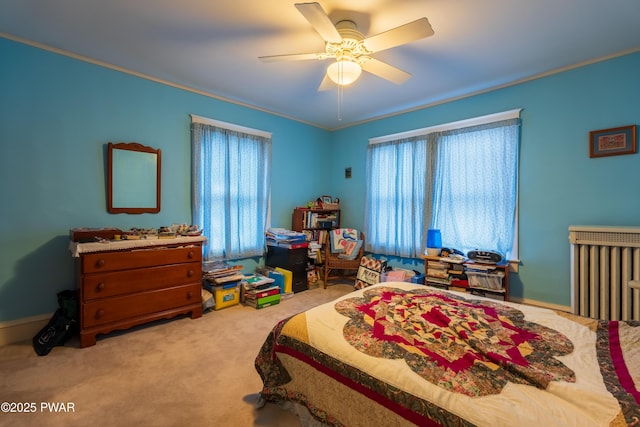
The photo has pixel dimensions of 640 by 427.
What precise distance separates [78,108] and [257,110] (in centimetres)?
200

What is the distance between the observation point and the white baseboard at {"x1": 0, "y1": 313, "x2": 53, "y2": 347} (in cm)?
235

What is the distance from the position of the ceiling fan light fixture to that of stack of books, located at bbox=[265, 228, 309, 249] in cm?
224

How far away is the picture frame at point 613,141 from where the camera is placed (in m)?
2.44

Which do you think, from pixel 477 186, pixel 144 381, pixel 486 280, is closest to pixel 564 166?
pixel 477 186

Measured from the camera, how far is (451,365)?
110 cm

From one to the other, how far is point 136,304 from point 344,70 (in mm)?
2739

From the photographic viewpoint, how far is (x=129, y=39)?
2.36 m

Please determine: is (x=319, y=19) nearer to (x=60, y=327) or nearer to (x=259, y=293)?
(x=259, y=293)

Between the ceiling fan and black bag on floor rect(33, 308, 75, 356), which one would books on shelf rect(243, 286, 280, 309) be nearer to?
black bag on floor rect(33, 308, 75, 356)

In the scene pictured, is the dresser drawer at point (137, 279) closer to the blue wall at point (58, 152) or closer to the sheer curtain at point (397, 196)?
the blue wall at point (58, 152)

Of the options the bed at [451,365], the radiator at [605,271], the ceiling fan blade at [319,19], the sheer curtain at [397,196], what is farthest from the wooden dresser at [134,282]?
the radiator at [605,271]

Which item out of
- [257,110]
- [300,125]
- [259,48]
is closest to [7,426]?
[259,48]

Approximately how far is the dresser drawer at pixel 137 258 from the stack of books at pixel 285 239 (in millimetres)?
1206

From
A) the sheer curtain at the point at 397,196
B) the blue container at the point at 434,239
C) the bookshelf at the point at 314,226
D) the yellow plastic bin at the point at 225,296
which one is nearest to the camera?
the yellow plastic bin at the point at 225,296
